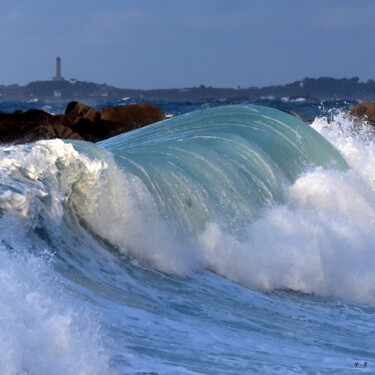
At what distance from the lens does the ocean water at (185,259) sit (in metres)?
4.92

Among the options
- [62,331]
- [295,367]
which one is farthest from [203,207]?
[62,331]

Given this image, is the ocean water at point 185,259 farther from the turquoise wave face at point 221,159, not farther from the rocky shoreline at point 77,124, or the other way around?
the rocky shoreline at point 77,124

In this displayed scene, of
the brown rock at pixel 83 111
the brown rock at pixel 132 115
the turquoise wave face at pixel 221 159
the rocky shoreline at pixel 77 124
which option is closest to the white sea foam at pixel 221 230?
the turquoise wave face at pixel 221 159

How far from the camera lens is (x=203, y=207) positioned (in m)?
9.07

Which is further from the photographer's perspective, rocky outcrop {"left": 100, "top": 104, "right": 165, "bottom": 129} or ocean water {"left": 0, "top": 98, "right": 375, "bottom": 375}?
rocky outcrop {"left": 100, "top": 104, "right": 165, "bottom": 129}

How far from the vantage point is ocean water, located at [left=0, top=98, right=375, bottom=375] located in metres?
4.92

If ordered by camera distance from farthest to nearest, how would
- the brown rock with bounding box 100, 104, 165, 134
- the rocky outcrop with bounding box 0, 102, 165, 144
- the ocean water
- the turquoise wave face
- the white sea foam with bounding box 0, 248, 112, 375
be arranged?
the brown rock with bounding box 100, 104, 165, 134, the rocky outcrop with bounding box 0, 102, 165, 144, the turquoise wave face, the ocean water, the white sea foam with bounding box 0, 248, 112, 375

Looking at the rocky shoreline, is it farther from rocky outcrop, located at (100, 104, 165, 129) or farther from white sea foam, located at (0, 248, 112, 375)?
white sea foam, located at (0, 248, 112, 375)

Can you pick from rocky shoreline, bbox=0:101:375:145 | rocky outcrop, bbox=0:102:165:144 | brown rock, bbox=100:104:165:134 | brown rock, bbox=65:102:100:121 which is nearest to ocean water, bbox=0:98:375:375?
rocky outcrop, bbox=0:102:165:144

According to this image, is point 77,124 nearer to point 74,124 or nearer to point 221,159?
point 74,124

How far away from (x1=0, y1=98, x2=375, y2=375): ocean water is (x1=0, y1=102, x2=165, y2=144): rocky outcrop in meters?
6.68

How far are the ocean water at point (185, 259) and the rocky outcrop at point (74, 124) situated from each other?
668 centimetres

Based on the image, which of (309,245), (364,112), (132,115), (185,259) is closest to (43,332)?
(185,259)

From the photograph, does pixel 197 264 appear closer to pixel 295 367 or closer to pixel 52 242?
pixel 52 242
